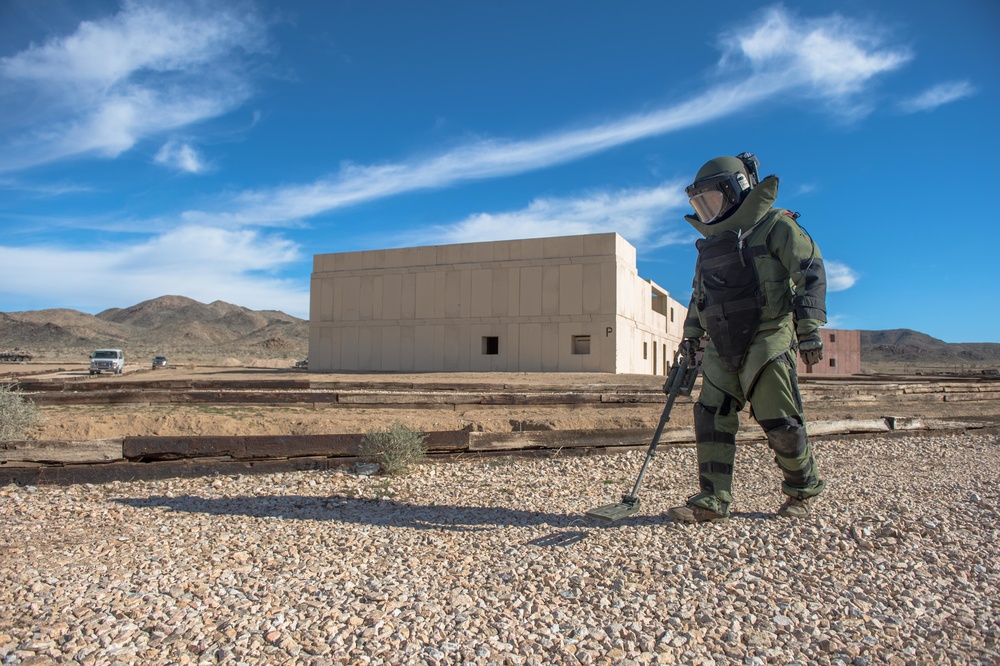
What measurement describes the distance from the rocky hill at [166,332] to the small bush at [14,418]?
174 feet

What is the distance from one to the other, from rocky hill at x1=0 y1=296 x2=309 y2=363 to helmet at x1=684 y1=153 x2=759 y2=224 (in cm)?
5905

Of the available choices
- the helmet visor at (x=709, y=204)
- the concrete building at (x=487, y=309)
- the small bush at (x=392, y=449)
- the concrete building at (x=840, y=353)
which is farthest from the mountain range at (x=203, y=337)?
the helmet visor at (x=709, y=204)

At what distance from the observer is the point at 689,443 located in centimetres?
747

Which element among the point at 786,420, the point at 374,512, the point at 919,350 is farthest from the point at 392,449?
the point at 919,350

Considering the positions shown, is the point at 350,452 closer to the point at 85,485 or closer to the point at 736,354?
the point at 85,485

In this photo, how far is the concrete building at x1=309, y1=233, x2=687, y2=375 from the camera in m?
32.6

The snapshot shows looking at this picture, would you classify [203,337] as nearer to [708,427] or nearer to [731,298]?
[708,427]

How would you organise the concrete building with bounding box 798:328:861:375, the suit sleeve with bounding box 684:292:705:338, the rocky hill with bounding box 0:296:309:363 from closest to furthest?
1. the suit sleeve with bounding box 684:292:705:338
2. the concrete building with bounding box 798:328:861:375
3. the rocky hill with bounding box 0:296:309:363

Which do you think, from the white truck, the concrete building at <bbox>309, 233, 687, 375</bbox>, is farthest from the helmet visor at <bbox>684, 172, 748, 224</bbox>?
the white truck

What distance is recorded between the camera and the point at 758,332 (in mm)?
4820

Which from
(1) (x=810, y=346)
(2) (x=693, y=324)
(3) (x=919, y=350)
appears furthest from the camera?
(3) (x=919, y=350)

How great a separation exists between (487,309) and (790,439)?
30.1m

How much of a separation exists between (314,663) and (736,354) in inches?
136

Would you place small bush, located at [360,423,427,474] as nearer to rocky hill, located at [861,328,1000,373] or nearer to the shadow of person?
the shadow of person
